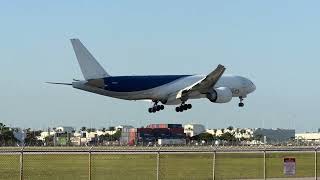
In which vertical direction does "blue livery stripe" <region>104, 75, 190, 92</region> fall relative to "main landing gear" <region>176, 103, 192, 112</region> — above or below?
above

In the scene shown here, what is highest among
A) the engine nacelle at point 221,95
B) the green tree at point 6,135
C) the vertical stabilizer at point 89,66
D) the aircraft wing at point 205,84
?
the vertical stabilizer at point 89,66

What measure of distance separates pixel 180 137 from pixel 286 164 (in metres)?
175

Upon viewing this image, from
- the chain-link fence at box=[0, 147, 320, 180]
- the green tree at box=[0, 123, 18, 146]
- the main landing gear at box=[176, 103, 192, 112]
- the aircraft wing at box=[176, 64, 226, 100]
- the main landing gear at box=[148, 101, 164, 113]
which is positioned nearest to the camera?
the chain-link fence at box=[0, 147, 320, 180]

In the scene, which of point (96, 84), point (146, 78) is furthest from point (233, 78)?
point (96, 84)

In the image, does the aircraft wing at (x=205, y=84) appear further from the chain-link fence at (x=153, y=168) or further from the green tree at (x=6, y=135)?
the green tree at (x=6, y=135)

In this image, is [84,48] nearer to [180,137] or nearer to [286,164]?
[286,164]

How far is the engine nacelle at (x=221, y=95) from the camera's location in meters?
68.8

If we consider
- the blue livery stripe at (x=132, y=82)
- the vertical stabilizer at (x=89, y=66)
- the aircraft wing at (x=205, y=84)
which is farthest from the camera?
the vertical stabilizer at (x=89, y=66)

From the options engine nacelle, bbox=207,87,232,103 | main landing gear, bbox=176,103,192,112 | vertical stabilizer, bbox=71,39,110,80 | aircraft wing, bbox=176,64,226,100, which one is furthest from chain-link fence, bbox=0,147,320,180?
main landing gear, bbox=176,103,192,112

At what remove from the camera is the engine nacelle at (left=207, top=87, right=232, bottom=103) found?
68.8 metres

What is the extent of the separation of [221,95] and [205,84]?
197 centimetres

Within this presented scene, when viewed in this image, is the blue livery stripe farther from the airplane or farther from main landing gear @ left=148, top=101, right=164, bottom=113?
main landing gear @ left=148, top=101, right=164, bottom=113

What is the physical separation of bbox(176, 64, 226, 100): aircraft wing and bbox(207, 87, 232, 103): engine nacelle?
0.89m

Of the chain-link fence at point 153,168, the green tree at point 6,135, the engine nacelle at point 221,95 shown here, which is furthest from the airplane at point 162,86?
the green tree at point 6,135
